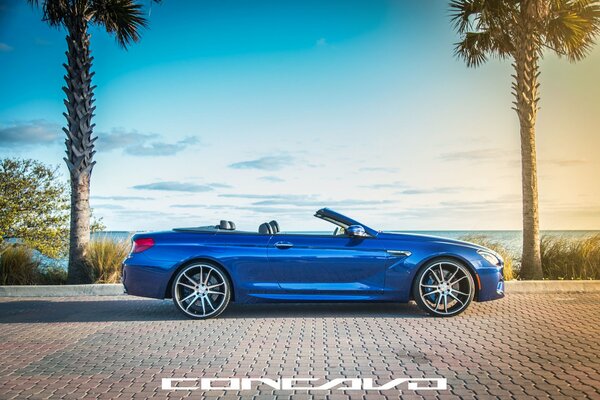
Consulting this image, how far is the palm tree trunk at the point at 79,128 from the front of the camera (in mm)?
13672

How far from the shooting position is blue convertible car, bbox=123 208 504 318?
338 inches

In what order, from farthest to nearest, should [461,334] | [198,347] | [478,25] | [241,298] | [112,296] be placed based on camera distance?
[478,25] → [112,296] → [241,298] → [461,334] → [198,347]

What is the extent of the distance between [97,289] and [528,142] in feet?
32.1

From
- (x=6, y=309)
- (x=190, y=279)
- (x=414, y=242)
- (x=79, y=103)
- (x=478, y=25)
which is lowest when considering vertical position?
(x=6, y=309)

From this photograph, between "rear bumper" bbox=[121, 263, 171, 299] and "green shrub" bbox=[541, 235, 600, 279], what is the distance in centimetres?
929

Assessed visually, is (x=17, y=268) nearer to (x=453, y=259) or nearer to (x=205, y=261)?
(x=205, y=261)

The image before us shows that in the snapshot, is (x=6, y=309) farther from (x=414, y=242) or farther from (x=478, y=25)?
(x=478, y=25)

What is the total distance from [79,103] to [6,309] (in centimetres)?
549

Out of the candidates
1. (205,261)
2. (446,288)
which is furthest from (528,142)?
(205,261)

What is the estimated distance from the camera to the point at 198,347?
6801 millimetres

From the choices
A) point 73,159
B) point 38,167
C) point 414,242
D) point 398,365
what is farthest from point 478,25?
point 38,167

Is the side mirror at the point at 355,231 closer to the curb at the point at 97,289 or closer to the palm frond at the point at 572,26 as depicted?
the curb at the point at 97,289

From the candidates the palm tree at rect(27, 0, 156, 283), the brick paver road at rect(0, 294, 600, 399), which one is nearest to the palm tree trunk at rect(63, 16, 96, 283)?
the palm tree at rect(27, 0, 156, 283)

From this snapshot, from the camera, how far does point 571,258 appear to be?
14.5m
